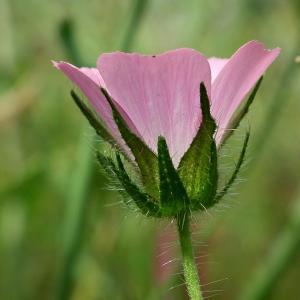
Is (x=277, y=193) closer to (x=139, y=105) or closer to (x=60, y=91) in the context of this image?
(x=60, y=91)

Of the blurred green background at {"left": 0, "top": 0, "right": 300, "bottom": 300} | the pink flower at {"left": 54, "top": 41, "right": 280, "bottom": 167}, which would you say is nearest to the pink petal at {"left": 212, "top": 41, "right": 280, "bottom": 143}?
the pink flower at {"left": 54, "top": 41, "right": 280, "bottom": 167}

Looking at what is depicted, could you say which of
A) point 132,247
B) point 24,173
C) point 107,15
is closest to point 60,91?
point 107,15

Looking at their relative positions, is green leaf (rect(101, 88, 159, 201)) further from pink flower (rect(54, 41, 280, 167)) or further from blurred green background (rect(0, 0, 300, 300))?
blurred green background (rect(0, 0, 300, 300))

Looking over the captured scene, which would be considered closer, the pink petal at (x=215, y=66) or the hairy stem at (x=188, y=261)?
the hairy stem at (x=188, y=261)

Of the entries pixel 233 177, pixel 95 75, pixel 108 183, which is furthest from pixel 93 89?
pixel 108 183

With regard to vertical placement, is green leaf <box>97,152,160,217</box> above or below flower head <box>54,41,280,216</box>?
below

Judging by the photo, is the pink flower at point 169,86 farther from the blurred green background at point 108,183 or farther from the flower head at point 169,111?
the blurred green background at point 108,183

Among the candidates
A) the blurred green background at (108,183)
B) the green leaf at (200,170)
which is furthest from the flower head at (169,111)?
the blurred green background at (108,183)
